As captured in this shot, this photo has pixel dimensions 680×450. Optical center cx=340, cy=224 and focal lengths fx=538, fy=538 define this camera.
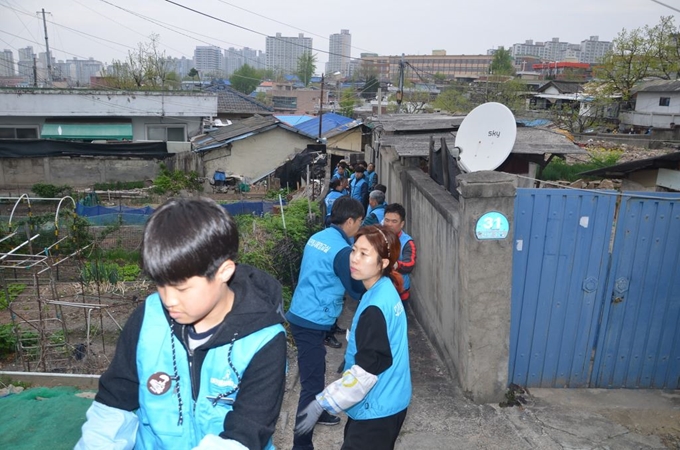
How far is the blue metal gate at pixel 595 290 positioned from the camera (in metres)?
4.25

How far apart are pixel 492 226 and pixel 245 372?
115 inches

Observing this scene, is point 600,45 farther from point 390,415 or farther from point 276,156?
point 390,415

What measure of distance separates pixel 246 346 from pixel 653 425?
12.5 ft

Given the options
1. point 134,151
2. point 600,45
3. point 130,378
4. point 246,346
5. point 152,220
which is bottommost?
point 134,151

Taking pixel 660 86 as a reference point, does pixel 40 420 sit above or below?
below

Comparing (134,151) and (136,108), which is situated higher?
(136,108)

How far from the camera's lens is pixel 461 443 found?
13.0 feet

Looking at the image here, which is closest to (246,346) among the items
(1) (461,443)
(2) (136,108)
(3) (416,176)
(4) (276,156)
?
(1) (461,443)

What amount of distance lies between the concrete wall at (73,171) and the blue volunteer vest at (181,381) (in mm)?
23812

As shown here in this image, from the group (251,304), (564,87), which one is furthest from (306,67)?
(251,304)

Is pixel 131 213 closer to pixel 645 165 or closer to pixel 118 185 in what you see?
pixel 118 185

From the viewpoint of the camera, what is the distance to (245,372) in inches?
65.2

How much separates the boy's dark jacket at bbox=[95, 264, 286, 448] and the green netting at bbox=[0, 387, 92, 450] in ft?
6.33

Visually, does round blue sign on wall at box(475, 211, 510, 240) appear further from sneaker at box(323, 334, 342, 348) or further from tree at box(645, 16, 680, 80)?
tree at box(645, 16, 680, 80)
